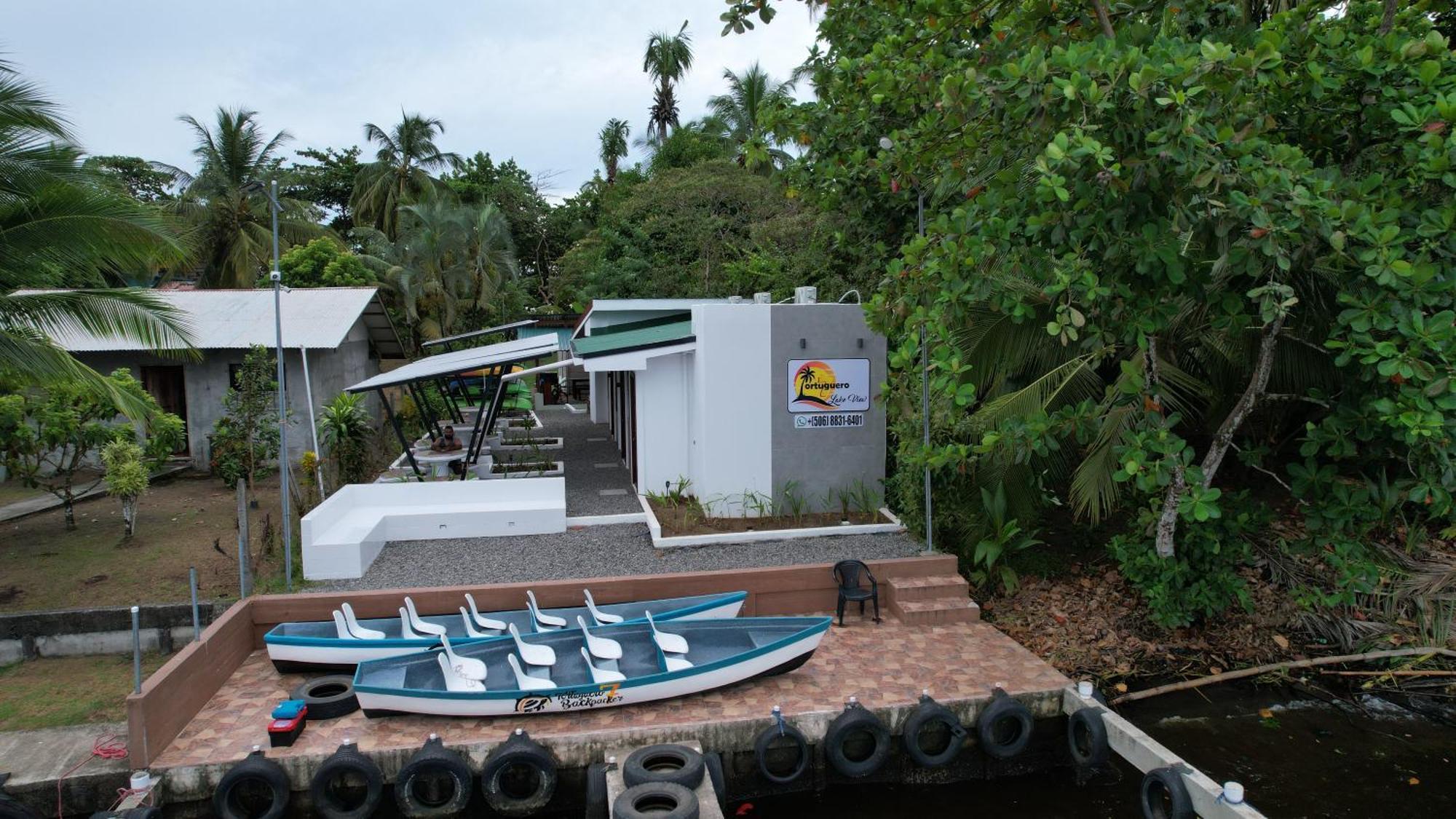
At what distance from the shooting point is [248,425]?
1362 centimetres

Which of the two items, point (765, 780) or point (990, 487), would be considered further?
point (990, 487)

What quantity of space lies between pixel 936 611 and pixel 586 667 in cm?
413

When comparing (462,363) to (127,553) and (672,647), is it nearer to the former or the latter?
(127,553)

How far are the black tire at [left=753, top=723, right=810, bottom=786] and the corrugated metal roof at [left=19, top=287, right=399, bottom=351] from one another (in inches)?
510

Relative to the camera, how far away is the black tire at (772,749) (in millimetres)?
7215

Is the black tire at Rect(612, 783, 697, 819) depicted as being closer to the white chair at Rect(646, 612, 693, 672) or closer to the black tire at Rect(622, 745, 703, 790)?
the black tire at Rect(622, 745, 703, 790)

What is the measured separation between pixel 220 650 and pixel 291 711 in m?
1.57

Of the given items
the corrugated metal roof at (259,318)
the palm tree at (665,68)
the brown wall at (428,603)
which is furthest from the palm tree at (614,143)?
the brown wall at (428,603)

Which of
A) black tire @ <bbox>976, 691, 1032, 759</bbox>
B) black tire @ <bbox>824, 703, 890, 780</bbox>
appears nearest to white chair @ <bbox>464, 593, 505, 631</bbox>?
black tire @ <bbox>824, 703, 890, 780</bbox>

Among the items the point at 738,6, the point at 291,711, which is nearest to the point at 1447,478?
the point at 738,6

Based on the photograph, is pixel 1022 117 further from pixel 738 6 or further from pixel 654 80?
pixel 654 80

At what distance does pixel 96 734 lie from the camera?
732cm

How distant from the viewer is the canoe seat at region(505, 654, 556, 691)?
729 centimetres

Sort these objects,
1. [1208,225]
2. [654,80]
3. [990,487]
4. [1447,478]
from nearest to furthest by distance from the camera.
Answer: [1447,478]
[1208,225]
[990,487]
[654,80]
